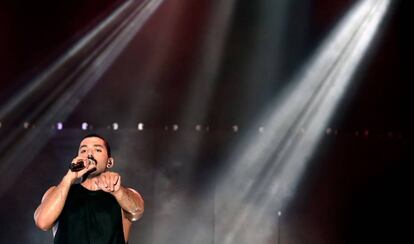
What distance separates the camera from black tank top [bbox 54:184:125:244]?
2312 mm

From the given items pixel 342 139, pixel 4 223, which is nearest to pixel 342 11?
pixel 342 139

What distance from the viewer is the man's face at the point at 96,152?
2.44 meters

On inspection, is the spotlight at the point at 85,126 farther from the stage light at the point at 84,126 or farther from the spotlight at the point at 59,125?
the spotlight at the point at 59,125

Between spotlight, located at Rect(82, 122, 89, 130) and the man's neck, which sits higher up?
spotlight, located at Rect(82, 122, 89, 130)

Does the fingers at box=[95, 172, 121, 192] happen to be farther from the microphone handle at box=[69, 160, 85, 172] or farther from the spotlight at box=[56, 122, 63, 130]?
the spotlight at box=[56, 122, 63, 130]

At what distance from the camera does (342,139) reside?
A: 5328mm

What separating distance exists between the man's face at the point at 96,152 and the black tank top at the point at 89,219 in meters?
0.12

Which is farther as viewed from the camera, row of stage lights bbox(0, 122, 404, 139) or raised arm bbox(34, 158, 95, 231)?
row of stage lights bbox(0, 122, 404, 139)

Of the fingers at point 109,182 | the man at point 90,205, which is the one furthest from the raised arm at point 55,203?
the fingers at point 109,182

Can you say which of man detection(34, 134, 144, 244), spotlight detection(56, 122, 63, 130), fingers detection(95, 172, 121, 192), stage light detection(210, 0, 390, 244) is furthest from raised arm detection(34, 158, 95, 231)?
stage light detection(210, 0, 390, 244)

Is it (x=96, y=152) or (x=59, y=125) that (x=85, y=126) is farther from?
(x=96, y=152)

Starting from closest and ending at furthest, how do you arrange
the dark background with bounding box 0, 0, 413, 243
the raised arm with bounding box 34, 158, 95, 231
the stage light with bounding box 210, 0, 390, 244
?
1. the raised arm with bounding box 34, 158, 95, 231
2. the dark background with bounding box 0, 0, 413, 243
3. the stage light with bounding box 210, 0, 390, 244

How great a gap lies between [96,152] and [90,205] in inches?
9.1

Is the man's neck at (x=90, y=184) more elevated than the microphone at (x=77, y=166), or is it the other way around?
the man's neck at (x=90, y=184)
